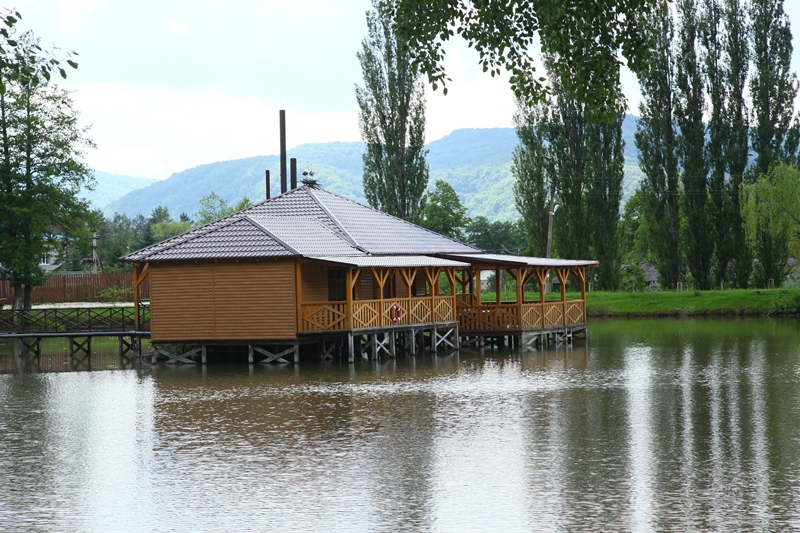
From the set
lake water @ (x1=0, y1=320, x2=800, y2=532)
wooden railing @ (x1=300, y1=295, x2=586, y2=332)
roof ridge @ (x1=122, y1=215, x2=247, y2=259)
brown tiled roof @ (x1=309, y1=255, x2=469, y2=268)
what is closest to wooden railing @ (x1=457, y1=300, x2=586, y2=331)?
wooden railing @ (x1=300, y1=295, x2=586, y2=332)

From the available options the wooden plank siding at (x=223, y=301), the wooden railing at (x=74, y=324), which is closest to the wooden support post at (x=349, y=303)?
the wooden plank siding at (x=223, y=301)

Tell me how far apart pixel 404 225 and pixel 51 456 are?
24.3 metres

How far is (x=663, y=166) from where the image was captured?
5478cm

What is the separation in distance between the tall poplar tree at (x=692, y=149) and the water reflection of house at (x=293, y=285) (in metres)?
20.2

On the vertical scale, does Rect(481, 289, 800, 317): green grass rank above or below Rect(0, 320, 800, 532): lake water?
above

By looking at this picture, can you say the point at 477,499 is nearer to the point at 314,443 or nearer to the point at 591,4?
the point at 314,443

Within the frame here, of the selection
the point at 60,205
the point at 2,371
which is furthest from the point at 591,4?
the point at 60,205

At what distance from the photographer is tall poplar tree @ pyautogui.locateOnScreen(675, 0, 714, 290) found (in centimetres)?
5225

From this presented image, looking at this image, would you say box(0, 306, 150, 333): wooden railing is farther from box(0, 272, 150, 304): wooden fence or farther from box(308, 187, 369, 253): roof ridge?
box(0, 272, 150, 304): wooden fence

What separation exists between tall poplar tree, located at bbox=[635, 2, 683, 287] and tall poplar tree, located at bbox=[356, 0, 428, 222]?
472 inches

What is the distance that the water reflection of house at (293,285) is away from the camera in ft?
95.2

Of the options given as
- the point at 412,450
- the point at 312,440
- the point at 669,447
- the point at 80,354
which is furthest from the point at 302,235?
the point at 669,447

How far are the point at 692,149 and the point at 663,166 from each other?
1.99 m

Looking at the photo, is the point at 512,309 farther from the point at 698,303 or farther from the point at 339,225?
the point at 698,303
